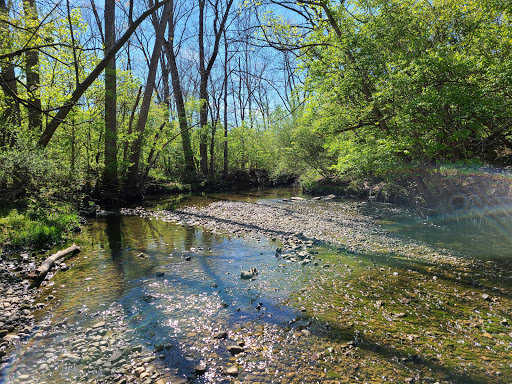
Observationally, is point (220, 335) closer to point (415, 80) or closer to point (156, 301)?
point (156, 301)

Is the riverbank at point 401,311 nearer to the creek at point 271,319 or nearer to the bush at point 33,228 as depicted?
the creek at point 271,319

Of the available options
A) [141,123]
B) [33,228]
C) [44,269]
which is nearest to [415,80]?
[44,269]

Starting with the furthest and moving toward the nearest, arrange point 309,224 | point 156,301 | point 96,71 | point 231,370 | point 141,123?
point 141,123
point 309,224
point 96,71
point 156,301
point 231,370

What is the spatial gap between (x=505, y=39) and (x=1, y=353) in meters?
14.8

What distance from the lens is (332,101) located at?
1398 cm

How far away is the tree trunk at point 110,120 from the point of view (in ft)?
52.9

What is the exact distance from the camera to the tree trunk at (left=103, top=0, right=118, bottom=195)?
16109 mm

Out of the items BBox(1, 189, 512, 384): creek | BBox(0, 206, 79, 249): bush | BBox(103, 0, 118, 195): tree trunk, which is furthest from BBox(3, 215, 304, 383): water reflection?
BBox(103, 0, 118, 195): tree trunk

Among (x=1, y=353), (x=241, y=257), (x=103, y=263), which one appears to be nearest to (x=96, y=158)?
(x=103, y=263)

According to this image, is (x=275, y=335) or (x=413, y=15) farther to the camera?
(x=413, y=15)

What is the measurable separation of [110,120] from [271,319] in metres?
15.9

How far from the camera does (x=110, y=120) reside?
1655 centimetres

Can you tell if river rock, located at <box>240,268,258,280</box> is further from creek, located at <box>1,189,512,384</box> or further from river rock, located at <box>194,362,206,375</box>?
river rock, located at <box>194,362,206,375</box>

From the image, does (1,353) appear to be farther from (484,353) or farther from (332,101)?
(332,101)
